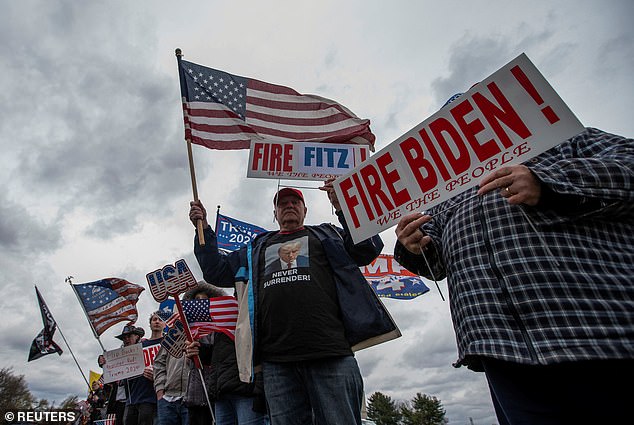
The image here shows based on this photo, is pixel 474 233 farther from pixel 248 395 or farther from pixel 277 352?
pixel 248 395

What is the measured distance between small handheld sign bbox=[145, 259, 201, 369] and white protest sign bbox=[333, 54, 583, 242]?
9.12ft

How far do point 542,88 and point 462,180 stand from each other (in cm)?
50

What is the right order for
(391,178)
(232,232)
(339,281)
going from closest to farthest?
1. (391,178)
2. (339,281)
3. (232,232)

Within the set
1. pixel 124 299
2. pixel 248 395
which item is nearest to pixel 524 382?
pixel 248 395

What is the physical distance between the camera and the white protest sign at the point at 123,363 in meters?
5.66

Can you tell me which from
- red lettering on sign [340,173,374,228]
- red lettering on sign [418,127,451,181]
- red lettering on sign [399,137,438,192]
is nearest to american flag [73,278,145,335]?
red lettering on sign [340,173,374,228]

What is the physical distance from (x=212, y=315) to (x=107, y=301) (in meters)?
4.84

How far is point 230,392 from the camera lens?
3.09m

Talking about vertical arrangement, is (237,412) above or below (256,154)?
below

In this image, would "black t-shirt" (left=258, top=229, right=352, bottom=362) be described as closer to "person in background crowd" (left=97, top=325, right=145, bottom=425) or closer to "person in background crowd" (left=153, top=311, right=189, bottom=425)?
"person in background crowd" (left=153, top=311, right=189, bottom=425)

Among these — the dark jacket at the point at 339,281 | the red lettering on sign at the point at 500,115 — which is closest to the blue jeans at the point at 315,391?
the dark jacket at the point at 339,281

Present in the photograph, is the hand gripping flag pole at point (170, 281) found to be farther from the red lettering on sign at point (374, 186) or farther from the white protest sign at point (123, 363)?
the red lettering on sign at point (374, 186)

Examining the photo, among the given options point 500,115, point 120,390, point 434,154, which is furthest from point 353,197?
point 120,390

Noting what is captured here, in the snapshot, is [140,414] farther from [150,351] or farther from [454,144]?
[454,144]
